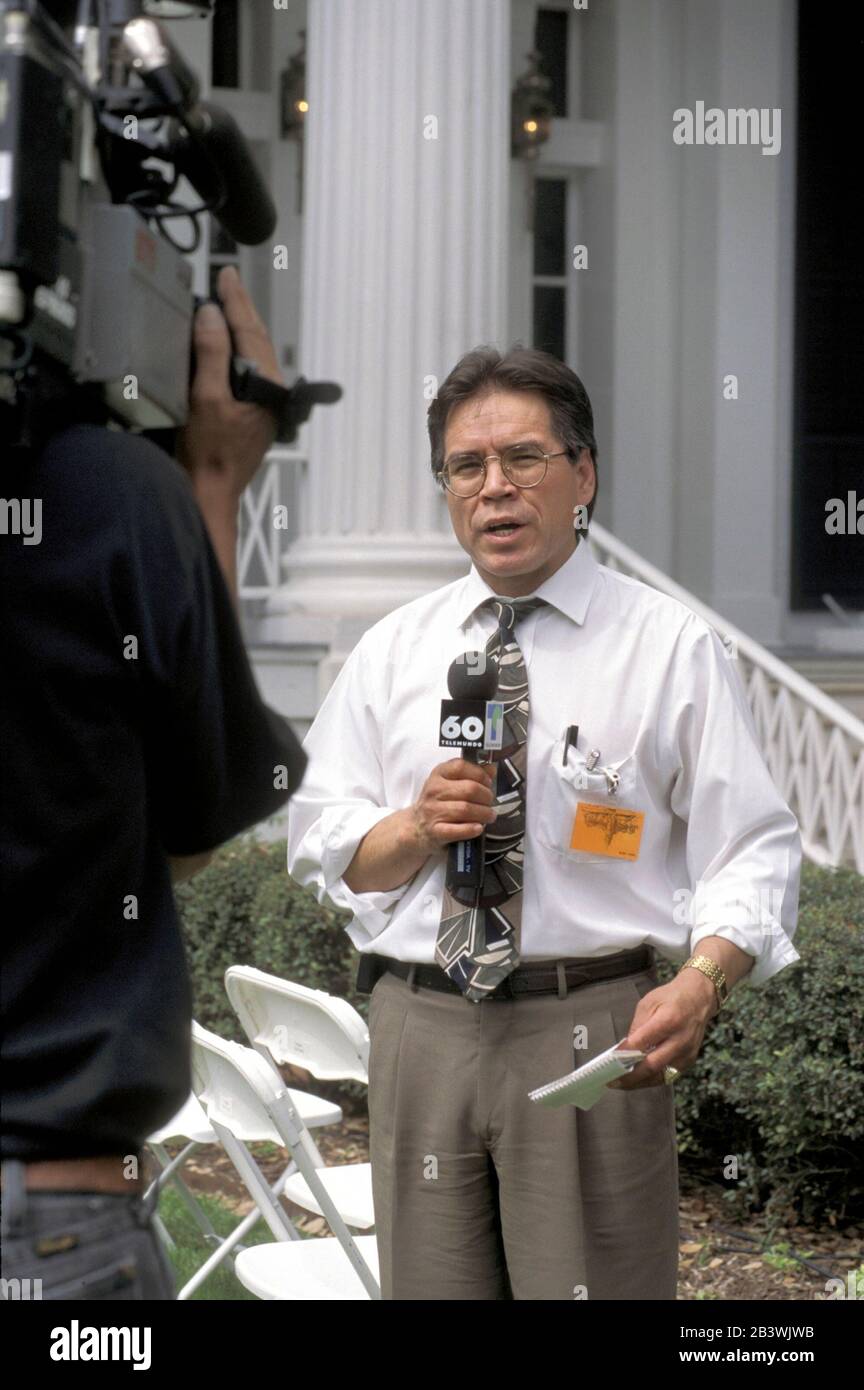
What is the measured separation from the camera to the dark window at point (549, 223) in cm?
1016

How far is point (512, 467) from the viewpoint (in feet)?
8.75

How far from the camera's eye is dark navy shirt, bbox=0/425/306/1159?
149 centimetres

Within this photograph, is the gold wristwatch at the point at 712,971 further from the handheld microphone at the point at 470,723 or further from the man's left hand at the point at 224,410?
the man's left hand at the point at 224,410

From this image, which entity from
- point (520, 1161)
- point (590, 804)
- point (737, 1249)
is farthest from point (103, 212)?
point (737, 1249)

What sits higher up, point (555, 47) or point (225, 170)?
point (555, 47)

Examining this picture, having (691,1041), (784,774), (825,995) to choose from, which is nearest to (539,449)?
(691,1041)

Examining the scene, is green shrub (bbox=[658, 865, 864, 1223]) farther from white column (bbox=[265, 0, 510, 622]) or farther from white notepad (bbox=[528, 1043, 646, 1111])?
white column (bbox=[265, 0, 510, 622])

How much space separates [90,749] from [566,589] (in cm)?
135

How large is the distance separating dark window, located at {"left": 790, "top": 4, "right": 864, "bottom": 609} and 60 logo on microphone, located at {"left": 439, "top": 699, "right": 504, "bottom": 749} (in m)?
7.43

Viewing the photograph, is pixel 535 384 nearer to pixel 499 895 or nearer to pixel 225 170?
pixel 499 895

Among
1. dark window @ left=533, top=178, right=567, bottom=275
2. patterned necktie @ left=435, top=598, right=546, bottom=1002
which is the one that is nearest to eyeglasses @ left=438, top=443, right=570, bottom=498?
patterned necktie @ left=435, top=598, right=546, bottom=1002

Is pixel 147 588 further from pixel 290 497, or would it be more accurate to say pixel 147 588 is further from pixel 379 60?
pixel 290 497
